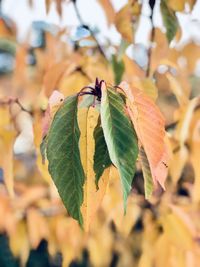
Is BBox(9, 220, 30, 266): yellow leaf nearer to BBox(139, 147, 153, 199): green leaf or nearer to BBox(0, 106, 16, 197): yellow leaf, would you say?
BBox(0, 106, 16, 197): yellow leaf

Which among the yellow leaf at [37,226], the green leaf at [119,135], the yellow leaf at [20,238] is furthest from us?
the yellow leaf at [20,238]

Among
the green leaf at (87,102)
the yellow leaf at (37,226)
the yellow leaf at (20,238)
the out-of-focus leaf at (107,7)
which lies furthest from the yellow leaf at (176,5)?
the yellow leaf at (20,238)

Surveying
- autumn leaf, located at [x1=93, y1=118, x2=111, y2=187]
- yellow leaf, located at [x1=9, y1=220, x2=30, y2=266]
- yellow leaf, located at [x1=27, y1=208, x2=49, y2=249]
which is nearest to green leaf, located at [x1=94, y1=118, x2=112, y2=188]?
autumn leaf, located at [x1=93, y1=118, x2=111, y2=187]

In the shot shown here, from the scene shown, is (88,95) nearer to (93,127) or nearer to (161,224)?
(93,127)

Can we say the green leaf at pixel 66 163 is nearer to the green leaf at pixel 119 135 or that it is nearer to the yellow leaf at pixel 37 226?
the green leaf at pixel 119 135

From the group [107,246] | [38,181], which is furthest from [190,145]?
[38,181]

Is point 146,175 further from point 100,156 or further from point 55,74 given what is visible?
point 55,74
